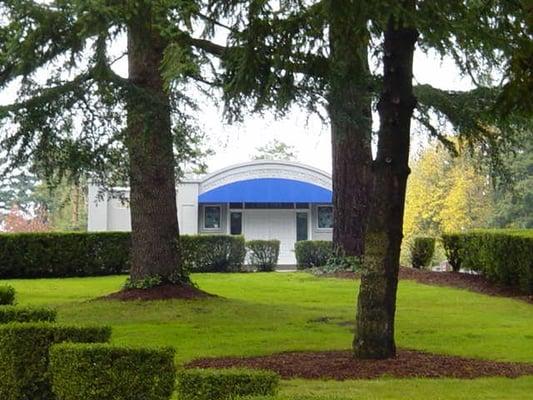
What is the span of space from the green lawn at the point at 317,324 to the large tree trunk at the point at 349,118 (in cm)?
304

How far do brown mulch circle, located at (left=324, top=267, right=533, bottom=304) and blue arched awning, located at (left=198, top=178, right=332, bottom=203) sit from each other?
1031 centimetres

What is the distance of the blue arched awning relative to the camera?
30.3 metres

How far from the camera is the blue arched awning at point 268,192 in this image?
3030 cm

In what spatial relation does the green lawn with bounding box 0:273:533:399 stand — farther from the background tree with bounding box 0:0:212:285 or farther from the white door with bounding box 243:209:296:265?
the white door with bounding box 243:209:296:265

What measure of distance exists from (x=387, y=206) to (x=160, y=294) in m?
6.24

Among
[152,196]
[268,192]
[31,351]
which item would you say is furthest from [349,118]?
[268,192]

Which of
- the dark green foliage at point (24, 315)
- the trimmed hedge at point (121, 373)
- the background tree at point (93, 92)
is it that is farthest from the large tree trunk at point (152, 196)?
the trimmed hedge at point (121, 373)

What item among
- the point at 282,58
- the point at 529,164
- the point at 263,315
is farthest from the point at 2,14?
the point at 529,164

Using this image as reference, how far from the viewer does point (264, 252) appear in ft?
82.8

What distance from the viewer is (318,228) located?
1259 inches

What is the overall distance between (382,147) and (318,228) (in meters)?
23.9

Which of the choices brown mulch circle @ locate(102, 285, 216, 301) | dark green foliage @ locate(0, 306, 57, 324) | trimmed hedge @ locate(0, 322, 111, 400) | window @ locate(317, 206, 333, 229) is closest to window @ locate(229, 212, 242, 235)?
window @ locate(317, 206, 333, 229)

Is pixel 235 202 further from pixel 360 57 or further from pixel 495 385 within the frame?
pixel 495 385

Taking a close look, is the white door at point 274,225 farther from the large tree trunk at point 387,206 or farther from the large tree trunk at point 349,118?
the large tree trunk at point 387,206
